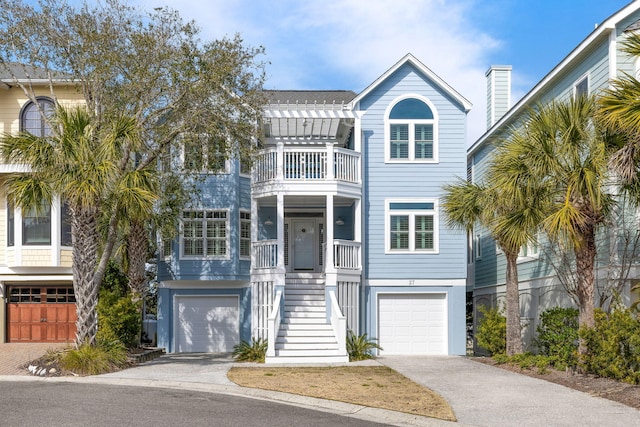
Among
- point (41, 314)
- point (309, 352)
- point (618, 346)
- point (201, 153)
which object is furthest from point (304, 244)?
point (618, 346)

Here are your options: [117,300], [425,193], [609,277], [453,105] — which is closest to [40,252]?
[117,300]

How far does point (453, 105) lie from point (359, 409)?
43.8 ft

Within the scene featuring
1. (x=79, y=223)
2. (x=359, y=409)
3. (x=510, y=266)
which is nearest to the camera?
(x=359, y=409)

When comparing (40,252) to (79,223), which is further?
(40,252)

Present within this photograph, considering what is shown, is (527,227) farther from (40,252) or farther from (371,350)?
(40,252)

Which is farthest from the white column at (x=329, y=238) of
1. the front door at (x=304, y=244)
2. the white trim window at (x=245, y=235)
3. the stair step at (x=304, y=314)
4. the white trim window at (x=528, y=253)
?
the white trim window at (x=528, y=253)

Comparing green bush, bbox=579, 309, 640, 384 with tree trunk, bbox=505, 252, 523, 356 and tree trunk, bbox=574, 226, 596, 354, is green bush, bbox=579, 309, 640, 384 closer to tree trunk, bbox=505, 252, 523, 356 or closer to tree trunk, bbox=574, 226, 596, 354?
tree trunk, bbox=574, 226, 596, 354

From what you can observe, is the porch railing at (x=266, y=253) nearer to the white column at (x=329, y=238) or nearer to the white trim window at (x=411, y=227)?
the white column at (x=329, y=238)

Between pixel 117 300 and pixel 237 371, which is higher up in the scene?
pixel 117 300

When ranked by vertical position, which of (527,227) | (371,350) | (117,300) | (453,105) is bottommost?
(371,350)

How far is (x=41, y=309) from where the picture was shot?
2512 cm

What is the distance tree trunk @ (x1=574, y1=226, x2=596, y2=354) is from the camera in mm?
14883

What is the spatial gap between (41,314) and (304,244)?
30.1 feet

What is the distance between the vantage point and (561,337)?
16297 millimetres
